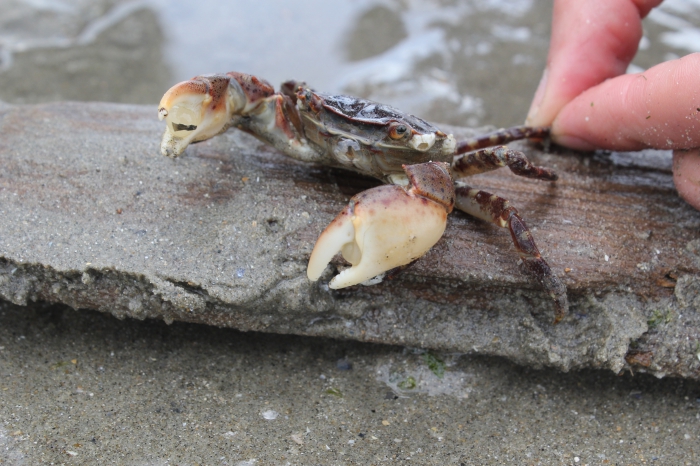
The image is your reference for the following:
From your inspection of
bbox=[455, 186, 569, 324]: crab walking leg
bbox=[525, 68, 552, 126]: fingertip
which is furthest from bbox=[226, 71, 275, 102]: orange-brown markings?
bbox=[525, 68, 552, 126]: fingertip

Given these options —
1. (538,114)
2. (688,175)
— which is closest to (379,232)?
(688,175)

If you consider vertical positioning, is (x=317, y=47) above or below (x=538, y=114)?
above

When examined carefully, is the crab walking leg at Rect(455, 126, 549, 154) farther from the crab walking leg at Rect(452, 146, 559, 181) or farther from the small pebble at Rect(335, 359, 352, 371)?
the small pebble at Rect(335, 359, 352, 371)

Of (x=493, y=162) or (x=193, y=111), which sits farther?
(x=493, y=162)

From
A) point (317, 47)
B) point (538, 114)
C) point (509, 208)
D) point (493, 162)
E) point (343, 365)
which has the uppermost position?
point (317, 47)

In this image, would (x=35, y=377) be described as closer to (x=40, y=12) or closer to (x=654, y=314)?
(x=654, y=314)

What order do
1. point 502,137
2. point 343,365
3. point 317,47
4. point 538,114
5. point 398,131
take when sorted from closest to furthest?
point 398,131, point 343,365, point 502,137, point 538,114, point 317,47

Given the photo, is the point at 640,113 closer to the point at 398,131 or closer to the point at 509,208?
the point at 509,208

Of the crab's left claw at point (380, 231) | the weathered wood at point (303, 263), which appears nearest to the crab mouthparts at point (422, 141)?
the crab's left claw at point (380, 231)

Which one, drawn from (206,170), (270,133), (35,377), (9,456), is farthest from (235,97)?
(9,456)
